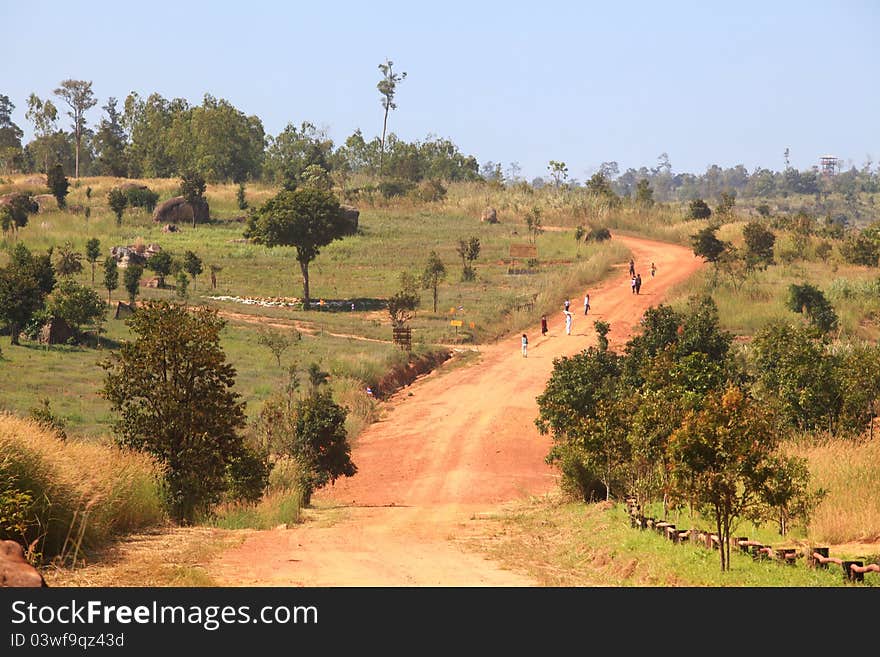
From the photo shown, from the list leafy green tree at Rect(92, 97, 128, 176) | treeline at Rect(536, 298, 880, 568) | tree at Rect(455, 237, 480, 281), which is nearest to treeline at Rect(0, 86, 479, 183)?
leafy green tree at Rect(92, 97, 128, 176)

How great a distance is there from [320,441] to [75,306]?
1676 centimetres

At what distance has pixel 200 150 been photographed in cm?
10425

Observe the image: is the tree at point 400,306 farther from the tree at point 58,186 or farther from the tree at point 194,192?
the tree at point 58,186

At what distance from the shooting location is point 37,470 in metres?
12.4

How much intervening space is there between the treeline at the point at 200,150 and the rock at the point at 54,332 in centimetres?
5576

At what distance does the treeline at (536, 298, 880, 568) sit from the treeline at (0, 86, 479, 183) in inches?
2709

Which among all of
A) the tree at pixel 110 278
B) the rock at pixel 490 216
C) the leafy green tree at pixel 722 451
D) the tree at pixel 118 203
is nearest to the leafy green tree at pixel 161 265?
the tree at pixel 110 278

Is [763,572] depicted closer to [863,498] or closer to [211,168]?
[863,498]

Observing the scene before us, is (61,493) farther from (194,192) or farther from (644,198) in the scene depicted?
(644,198)

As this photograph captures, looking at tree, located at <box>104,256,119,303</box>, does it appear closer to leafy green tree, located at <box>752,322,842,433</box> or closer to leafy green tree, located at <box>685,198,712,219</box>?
leafy green tree, located at <box>752,322,842,433</box>

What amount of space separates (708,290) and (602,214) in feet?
94.9

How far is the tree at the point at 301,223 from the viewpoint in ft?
180

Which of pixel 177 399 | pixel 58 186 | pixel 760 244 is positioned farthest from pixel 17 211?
pixel 177 399

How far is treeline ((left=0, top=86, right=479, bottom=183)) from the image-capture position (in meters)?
105
